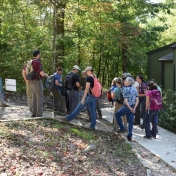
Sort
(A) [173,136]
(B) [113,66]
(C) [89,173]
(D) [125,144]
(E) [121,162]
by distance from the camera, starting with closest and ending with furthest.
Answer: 1. (C) [89,173]
2. (E) [121,162]
3. (D) [125,144]
4. (A) [173,136]
5. (B) [113,66]

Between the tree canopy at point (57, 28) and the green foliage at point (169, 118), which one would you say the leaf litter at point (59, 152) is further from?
the tree canopy at point (57, 28)

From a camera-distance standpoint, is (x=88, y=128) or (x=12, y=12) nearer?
(x=88, y=128)

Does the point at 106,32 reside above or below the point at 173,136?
above

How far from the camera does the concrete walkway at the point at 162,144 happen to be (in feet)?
21.7

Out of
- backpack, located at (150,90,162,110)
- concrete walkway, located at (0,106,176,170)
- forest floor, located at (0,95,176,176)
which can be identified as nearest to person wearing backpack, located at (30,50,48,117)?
concrete walkway, located at (0,106,176,170)

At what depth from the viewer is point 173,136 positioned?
8.77 metres

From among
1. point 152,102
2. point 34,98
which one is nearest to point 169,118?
point 152,102

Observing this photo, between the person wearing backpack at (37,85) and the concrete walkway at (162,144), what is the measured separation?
2.84 metres

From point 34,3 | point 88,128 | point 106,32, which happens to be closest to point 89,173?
point 88,128

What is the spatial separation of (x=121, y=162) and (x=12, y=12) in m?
9.78

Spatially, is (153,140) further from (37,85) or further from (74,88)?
(37,85)

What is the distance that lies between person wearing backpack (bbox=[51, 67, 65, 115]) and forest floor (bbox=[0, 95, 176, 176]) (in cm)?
200

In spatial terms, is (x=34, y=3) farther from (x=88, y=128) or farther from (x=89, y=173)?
(x=89, y=173)

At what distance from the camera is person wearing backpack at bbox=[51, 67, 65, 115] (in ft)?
31.0
